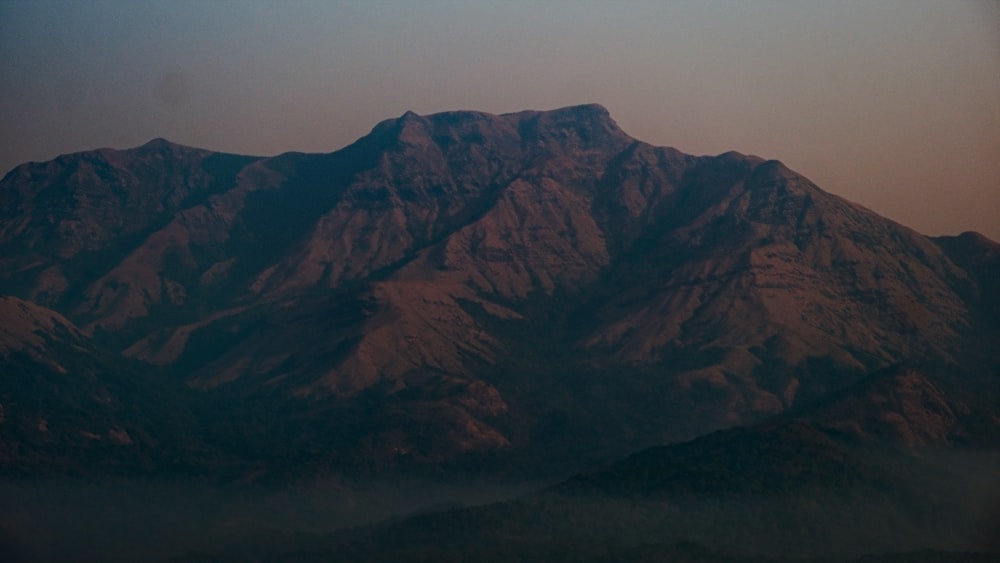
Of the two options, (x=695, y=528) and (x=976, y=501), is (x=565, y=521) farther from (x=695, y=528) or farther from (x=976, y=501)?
(x=976, y=501)

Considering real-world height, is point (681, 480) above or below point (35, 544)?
above

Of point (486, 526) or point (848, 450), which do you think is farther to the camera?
point (848, 450)

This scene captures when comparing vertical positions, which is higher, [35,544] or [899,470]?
[899,470]

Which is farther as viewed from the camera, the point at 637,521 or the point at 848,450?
the point at 848,450

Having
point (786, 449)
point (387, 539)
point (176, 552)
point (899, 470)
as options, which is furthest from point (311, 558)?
point (899, 470)

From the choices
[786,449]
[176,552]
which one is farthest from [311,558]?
[786,449]

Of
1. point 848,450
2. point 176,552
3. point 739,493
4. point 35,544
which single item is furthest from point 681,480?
point 35,544

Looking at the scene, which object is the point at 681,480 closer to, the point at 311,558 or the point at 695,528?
the point at 695,528

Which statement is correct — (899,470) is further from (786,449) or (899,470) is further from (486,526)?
(486,526)
